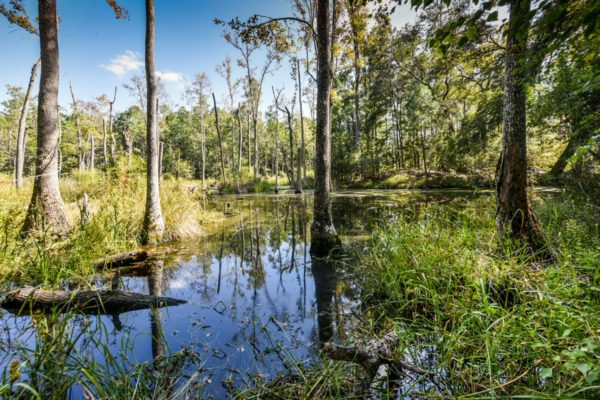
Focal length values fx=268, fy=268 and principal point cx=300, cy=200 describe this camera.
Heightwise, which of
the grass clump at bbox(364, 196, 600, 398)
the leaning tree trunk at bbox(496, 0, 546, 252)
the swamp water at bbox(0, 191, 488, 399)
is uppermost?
the leaning tree trunk at bbox(496, 0, 546, 252)

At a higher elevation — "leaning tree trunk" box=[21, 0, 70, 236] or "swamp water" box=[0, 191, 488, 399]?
"leaning tree trunk" box=[21, 0, 70, 236]

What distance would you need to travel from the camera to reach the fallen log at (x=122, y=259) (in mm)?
4691

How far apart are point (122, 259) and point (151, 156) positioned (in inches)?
109

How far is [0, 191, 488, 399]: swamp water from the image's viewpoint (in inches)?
86.0

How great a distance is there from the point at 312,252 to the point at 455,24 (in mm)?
4825

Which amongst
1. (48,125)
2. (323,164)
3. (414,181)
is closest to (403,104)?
(414,181)

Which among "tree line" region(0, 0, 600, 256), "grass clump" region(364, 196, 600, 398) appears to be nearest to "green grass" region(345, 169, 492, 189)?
"tree line" region(0, 0, 600, 256)

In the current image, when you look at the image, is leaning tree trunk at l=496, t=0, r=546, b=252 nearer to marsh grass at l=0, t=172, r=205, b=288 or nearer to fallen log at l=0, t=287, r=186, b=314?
fallen log at l=0, t=287, r=186, b=314

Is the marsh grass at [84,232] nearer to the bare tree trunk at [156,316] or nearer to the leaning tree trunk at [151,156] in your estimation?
the leaning tree trunk at [151,156]

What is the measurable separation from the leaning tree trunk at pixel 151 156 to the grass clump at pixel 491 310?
5326 mm

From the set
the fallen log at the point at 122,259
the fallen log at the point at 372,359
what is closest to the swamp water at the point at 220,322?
the fallen log at the point at 122,259

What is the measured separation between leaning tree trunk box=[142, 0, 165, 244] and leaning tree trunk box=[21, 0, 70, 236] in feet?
5.15

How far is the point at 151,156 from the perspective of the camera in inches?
263

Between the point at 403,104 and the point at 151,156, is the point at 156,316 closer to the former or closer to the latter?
the point at 151,156
